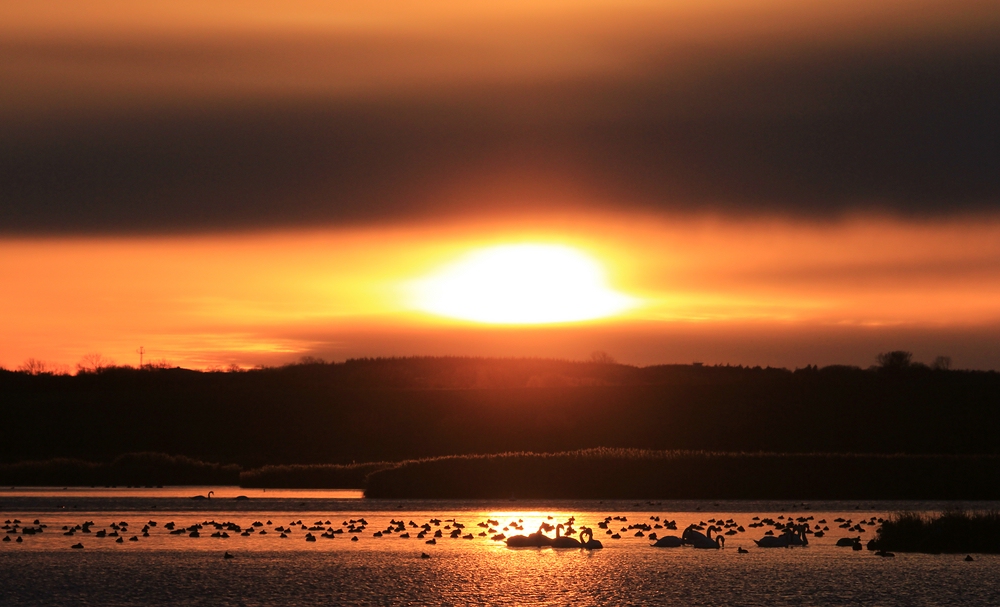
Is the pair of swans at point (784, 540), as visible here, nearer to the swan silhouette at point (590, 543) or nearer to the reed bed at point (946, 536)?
the reed bed at point (946, 536)

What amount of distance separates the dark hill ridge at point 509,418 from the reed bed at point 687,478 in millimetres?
43002

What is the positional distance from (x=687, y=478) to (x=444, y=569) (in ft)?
136

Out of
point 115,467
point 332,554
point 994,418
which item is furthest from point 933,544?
point 994,418

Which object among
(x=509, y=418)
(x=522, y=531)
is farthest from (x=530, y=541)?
(x=509, y=418)

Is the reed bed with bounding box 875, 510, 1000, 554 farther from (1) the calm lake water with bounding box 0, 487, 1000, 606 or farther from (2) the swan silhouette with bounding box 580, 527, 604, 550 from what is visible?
(2) the swan silhouette with bounding box 580, 527, 604, 550

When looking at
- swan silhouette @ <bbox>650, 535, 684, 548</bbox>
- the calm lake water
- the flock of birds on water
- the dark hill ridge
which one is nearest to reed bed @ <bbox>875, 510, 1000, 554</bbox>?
the flock of birds on water

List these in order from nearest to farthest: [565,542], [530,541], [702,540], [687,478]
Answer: [565,542] → [530,541] → [702,540] → [687,478]

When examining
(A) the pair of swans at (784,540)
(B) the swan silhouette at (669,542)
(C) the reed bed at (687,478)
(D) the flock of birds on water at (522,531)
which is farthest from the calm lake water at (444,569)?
(C) the reed bed at (687,478)

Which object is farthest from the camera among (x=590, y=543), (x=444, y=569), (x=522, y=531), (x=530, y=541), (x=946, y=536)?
(x=522, y=531)

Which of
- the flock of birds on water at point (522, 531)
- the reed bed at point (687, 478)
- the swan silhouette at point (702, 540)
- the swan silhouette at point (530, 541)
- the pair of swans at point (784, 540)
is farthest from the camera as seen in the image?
the reed bed at point (687, 478)

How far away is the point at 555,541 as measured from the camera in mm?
48938

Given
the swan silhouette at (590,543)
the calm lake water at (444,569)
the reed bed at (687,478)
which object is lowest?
the calm lake water at (444,569)

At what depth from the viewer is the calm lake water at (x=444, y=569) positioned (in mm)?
35094

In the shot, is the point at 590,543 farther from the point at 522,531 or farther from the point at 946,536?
the point at 946,536
